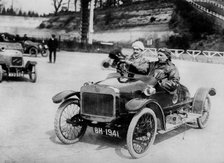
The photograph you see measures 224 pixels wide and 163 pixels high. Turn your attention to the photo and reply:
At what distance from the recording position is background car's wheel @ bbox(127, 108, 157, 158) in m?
5.64

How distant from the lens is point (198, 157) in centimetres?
563

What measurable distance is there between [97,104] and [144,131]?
805 millimetres

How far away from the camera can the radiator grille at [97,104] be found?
575 centimetres

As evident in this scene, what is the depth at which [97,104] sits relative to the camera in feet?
19.3

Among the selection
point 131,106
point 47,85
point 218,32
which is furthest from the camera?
point 218,32

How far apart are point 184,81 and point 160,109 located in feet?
31.0

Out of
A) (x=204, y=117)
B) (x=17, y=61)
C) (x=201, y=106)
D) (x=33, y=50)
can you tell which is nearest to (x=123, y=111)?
(x=201, y=106)

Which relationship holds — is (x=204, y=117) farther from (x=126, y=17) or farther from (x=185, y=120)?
(x=126, y=17)

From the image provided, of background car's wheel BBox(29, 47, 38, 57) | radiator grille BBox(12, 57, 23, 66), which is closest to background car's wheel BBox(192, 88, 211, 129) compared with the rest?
radiator grille BBox(12, 57, 23, 66)

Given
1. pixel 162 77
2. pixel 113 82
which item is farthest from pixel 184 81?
pixel 113 82

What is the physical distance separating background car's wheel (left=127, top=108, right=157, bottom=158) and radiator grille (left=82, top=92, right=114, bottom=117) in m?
0.43

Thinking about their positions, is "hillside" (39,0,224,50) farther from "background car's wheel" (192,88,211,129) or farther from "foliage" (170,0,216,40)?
"background car's wheel" (192,88,211,129)

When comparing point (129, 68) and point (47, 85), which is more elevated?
point (129, 68)

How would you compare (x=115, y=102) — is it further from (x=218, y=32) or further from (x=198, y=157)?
(x=218, y=32)
